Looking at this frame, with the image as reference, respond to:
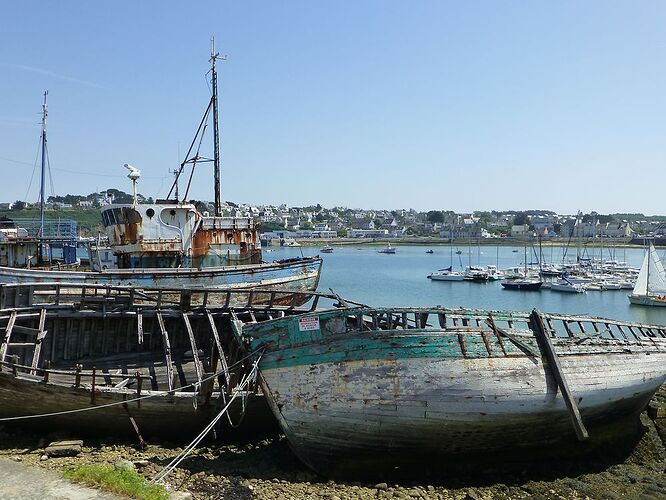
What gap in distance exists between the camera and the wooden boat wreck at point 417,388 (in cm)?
1018

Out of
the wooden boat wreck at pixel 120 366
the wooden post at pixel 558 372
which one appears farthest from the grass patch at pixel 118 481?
the wooden post at pixel 558 372

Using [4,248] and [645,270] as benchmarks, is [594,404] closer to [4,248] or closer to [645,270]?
[4,248]

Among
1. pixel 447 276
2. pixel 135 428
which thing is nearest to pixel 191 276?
pixel 135 428

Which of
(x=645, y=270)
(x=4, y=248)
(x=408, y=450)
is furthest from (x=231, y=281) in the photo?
(x=645, y=270)

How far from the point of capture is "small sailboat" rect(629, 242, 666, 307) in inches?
1834

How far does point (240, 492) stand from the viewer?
9.67m

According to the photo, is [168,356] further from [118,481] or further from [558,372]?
[558,372]

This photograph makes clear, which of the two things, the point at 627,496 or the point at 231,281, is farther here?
the point at 231,281

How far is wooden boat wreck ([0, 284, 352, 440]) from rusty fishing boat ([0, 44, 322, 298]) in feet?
15.9

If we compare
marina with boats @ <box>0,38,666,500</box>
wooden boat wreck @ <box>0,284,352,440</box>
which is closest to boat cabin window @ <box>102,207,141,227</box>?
wooden boat wreck @ <box>0,284,352,440</box>

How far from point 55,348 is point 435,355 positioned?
954 centimetres

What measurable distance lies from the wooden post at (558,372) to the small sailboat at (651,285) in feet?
135

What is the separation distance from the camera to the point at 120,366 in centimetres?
1466

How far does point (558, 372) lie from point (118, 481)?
764 cm
